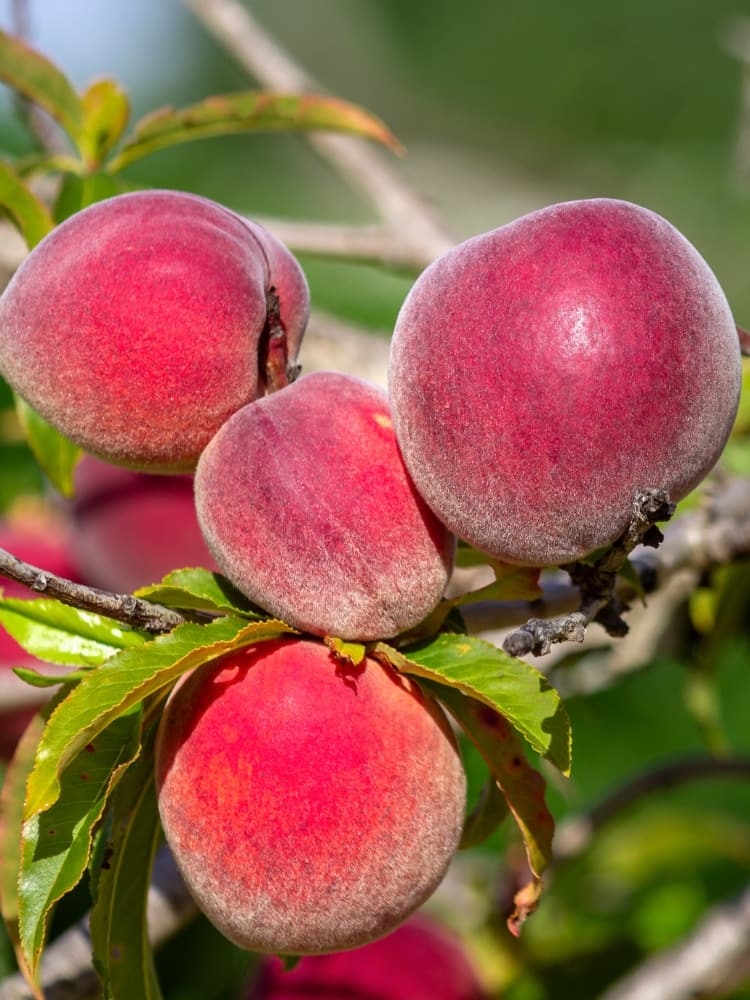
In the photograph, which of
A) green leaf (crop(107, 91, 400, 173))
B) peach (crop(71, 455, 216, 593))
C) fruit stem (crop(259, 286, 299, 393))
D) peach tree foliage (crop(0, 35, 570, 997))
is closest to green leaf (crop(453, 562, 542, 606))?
peach tree foliage (crop(0, 35, 570, 997))

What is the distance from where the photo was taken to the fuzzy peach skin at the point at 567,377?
78 cm

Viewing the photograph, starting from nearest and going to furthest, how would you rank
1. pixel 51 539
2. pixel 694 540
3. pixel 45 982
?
pixel 45 982
pixel 694 540
pixel 51 539

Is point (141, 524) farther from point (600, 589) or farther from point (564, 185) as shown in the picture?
point (564, 185)

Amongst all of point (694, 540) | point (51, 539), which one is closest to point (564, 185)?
point (51, 539)

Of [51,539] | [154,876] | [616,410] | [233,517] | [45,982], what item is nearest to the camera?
[616,410]

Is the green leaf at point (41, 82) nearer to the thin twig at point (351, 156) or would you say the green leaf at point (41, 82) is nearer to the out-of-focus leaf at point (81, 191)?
the out-of-focus leaf at point (81, 191)

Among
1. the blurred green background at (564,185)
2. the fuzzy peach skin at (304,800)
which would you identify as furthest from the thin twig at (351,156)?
the fuzzy peach skin at (304,800)

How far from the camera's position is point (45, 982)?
1114 mm

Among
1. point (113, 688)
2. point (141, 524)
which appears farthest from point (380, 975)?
point (113, 688)

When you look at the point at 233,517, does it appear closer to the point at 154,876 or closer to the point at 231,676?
the point at 231,676

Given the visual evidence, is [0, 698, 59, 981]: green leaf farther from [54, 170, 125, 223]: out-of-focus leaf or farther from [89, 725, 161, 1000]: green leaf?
[54, 170, 125, 223]: out-of-focus leaf

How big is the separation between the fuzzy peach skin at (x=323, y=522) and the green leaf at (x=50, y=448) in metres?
0.35

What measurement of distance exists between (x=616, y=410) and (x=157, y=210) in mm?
421

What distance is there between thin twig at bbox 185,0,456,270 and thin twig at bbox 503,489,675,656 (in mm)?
1038
